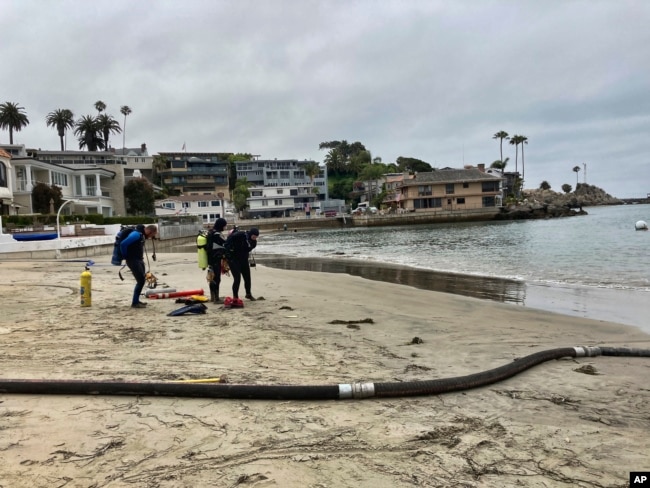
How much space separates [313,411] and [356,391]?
0.47 metres

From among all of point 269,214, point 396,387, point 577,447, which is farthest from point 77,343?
point 269,214

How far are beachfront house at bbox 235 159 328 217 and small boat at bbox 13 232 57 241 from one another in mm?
70881

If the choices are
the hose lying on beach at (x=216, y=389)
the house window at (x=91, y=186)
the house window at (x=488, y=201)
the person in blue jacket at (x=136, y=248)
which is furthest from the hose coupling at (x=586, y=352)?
the house window at (x=488, y=201)

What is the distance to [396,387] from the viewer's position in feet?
13.9

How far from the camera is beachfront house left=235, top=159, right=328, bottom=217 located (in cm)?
9769

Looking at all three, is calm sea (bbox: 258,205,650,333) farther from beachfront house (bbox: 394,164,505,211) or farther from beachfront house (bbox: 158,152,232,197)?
beachfront house (bbox: 158,152,232,197)

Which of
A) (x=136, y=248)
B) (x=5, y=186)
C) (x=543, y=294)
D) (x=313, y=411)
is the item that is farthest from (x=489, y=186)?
(x=313, y=411)

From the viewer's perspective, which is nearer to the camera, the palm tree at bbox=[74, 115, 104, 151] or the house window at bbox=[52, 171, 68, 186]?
the house window at bbox=[52, 171, 68, 186]

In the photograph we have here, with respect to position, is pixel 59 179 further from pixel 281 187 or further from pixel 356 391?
pixel 356 391

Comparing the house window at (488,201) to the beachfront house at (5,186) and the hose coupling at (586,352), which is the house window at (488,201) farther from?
the hose coupling at (586,352)

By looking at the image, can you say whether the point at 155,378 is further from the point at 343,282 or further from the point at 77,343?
the point at 343,282

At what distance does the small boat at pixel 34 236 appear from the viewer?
2353cm

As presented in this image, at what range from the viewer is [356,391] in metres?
4.12

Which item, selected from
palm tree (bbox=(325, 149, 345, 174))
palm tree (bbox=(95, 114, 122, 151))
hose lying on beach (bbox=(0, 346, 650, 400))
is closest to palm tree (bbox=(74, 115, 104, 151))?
palm tree (bbox=(95, 114, 122, 151))
